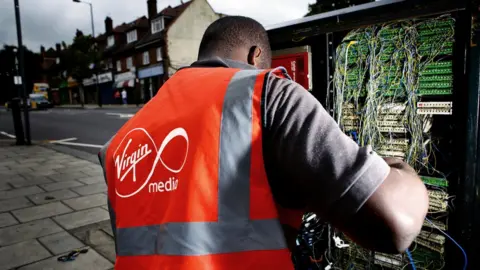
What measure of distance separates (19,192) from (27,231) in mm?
1709

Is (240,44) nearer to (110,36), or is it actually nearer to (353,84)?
(353,84)

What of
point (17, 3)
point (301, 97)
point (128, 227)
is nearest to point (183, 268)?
point (128, 227)

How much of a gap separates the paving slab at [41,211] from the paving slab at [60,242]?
2.21 feet

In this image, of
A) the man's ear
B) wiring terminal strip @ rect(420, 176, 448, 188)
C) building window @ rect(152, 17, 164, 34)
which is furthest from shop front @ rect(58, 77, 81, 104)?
the man's ear

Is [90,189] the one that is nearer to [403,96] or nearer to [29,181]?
[29,181]

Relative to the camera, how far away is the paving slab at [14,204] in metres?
4.33

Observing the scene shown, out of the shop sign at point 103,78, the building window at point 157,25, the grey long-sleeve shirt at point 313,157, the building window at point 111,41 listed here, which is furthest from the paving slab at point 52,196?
the building window at point 111,41

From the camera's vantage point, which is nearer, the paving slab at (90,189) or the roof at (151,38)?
the paving slab at (90,189)

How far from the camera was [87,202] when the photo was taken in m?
4.58

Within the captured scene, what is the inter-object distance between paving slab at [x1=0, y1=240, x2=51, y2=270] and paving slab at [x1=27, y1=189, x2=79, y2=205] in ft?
4.49

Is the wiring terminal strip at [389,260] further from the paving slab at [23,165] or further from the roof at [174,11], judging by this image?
the roof at [174,11]

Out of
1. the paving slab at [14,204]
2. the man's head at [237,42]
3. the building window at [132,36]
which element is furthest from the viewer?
the building window at [132,36]

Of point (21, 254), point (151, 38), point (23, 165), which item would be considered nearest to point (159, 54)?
point (151, 38)

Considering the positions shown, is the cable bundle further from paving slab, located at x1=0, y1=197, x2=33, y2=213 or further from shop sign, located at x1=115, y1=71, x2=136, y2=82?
shop sign, located at x1=115, y1=71, x2=136, y2=82
